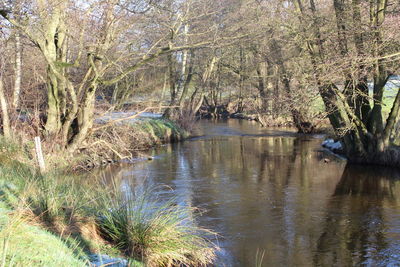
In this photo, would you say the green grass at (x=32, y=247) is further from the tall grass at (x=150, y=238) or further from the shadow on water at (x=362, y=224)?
the shadow on water at (x=362, y=224)

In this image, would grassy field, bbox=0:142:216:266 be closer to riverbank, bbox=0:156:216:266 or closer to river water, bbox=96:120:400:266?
riverbank, bbox=0:156:216:266

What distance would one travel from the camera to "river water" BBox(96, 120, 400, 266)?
754cm

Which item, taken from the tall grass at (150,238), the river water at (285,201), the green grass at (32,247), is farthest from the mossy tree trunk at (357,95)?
the green grass at (32,247)

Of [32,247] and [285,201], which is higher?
[32,247]

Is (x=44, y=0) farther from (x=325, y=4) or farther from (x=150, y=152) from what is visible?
(x=325, y=4)

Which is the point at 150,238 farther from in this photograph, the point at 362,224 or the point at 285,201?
the point at 285,201

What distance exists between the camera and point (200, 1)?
59.8 ft

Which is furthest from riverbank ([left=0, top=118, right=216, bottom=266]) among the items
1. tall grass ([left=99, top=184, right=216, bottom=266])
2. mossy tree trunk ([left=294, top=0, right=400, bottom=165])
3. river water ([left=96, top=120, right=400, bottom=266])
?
mossy tree trunk ([left=294, top=0, right=400, bottom=165])

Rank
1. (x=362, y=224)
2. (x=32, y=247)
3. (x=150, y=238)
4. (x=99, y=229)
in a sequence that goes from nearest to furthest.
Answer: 1. (x=32, y=247)
2. (x=150, y=238)
3. (x=99, y=229)
4. (x=362, y=224)

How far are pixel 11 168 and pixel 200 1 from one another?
11.6 meters

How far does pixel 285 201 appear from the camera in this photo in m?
11.1

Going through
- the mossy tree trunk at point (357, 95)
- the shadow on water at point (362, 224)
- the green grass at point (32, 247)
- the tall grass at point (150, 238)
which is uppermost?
the mossy tree trunk at point (357, 95)

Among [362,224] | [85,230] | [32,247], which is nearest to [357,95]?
[362,224]

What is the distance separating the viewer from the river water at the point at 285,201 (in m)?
7.54
